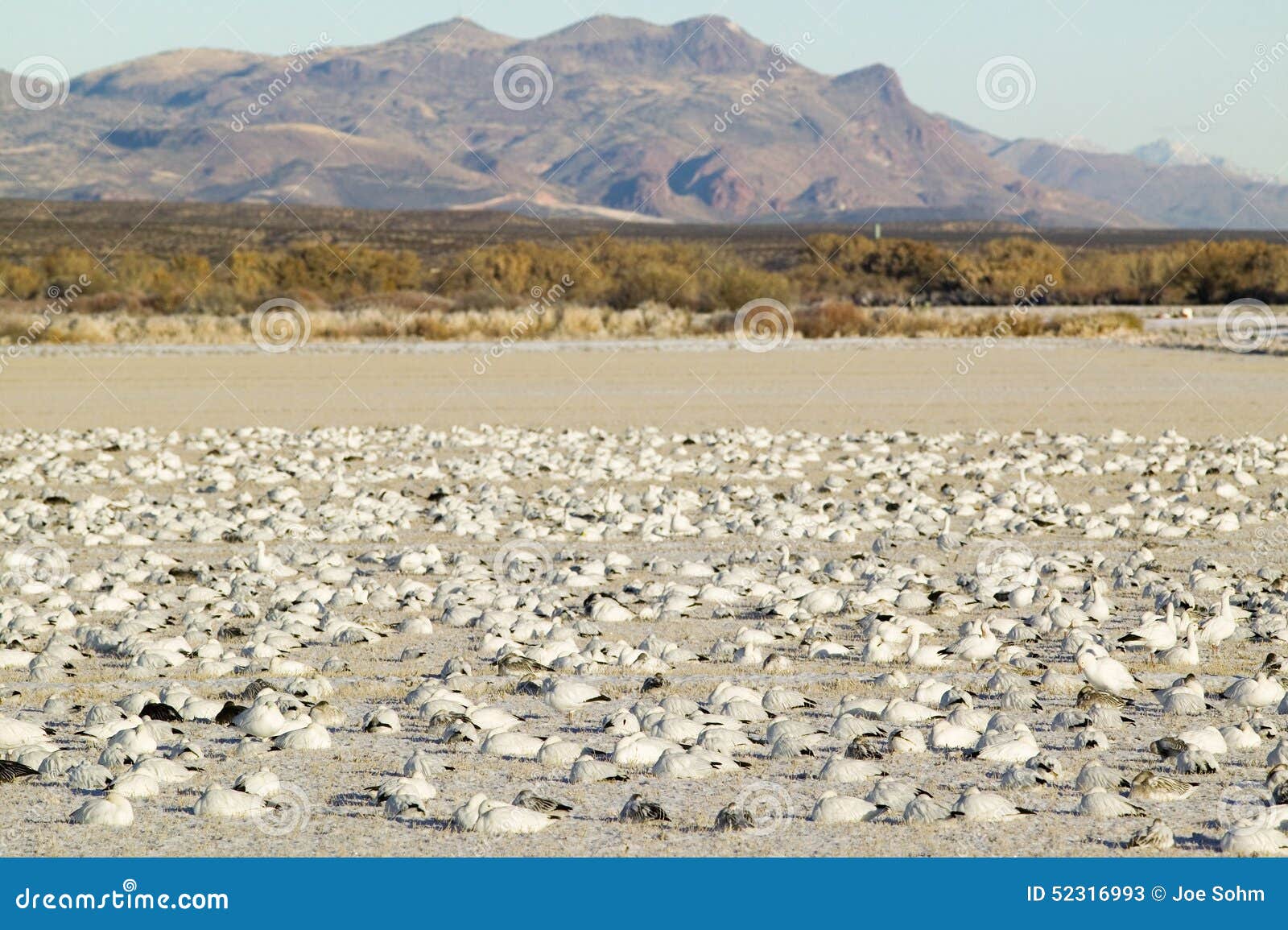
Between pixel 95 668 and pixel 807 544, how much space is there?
438 centimetres

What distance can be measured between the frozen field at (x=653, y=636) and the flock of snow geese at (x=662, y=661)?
0.07 ft

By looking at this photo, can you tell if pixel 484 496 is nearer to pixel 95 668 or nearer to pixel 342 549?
pixel 342 549

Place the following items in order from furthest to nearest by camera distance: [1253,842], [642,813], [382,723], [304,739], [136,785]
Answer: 1. [382,723]
2. [304,739]
3. [136,785]
4. [642,813]
5. [1253,842]

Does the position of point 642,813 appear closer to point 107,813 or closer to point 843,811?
point 843,811

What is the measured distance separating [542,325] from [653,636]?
30.2 metres

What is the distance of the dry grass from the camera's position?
34469 mm

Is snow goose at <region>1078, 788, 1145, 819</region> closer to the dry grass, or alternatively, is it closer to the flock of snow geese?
the flock of snow geese

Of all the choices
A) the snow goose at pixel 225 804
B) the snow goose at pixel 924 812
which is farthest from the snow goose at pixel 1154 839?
the snow goose at pixel 225 804

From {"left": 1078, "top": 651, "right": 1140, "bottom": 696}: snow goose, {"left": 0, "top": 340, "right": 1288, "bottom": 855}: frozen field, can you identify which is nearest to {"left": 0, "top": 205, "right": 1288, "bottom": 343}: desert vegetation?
{"left": 0, "top": 340, "right": 1288, "bottom": 855}: frozen field

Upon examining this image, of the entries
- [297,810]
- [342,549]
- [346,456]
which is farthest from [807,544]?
[346,456]

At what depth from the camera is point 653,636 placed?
252 inches

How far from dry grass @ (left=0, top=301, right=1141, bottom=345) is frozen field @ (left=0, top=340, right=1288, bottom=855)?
19.2 metres

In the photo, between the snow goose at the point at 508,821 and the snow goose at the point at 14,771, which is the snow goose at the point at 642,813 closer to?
the snow goose at the point at 508,821

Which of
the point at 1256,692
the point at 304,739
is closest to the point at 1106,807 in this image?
the point at 1256,692
